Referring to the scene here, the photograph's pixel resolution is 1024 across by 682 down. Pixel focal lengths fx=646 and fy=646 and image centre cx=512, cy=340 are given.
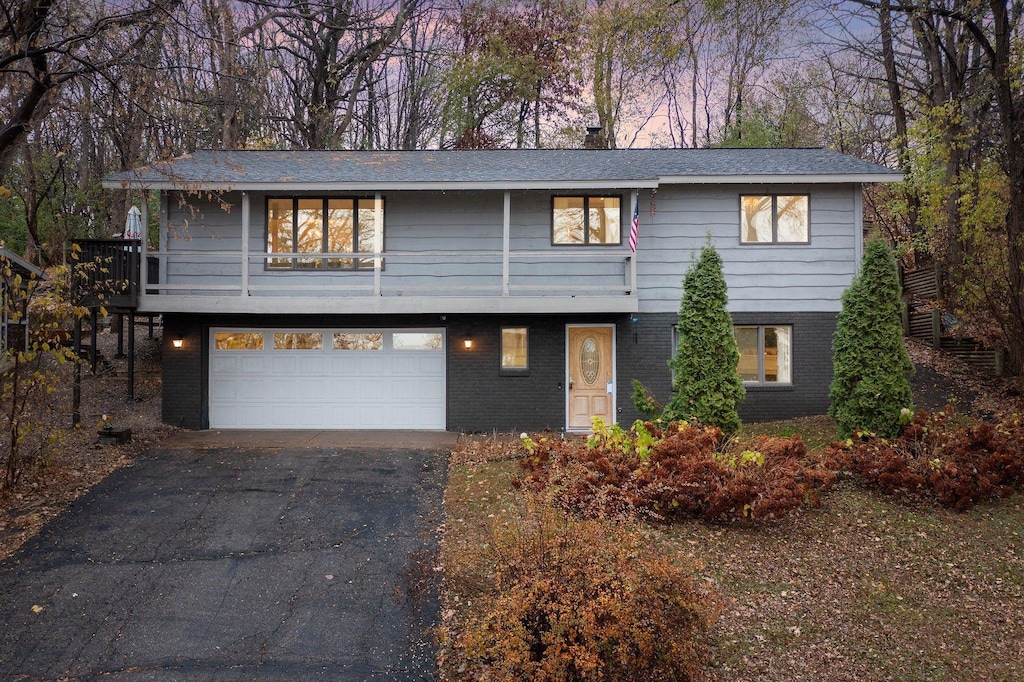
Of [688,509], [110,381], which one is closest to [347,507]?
[688,509]

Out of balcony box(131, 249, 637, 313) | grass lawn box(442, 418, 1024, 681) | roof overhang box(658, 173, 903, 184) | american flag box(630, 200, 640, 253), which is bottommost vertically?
grass lawn box(442, 418, 1024, 681)

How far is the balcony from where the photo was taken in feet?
39.4

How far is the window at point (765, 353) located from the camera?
12.9 metres

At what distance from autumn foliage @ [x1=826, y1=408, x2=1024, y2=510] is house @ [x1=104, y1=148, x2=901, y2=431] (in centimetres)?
426

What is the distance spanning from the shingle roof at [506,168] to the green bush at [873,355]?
3527mm

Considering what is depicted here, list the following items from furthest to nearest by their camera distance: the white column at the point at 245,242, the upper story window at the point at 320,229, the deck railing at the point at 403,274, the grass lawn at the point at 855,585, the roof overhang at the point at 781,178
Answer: the upper story window at the point at 320,229 < the deck railing at the point at 403,274 < the roof overhang at the point at 781,178 < the white column at the point at 245,242 < the grass lawn at the point at 855,585

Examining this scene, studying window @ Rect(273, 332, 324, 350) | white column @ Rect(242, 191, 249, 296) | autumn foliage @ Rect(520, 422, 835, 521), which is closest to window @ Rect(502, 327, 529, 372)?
window @ Rect(273, 332, 324, 350)

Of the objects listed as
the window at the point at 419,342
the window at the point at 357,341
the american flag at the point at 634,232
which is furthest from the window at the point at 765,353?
the window at the point at 357,341

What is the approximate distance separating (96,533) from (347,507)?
107 inches

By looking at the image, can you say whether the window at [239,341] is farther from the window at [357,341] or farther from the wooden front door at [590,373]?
the wooden front door at [590,373]

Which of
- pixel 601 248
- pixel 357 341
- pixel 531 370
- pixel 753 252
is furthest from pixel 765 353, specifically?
pixel 357 341

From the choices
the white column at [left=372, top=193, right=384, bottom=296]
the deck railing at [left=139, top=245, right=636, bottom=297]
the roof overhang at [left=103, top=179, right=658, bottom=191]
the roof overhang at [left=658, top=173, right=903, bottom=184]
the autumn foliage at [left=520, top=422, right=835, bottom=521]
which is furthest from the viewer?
the deck railing at [left=139, top=245, right=636, bottom=297]

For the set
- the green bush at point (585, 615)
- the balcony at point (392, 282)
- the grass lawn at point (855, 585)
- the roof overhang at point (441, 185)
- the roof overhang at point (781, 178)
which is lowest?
the grass lawn at point (855, 585)

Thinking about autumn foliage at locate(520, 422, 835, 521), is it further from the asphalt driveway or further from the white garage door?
the white garage door
